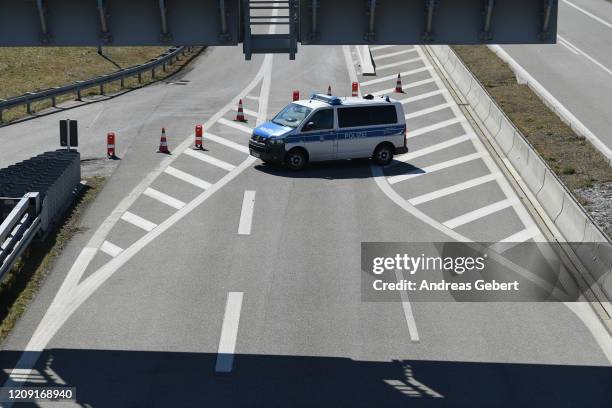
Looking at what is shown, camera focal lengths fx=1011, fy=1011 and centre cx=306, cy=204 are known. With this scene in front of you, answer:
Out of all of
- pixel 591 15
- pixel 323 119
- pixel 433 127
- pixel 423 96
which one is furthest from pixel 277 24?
pixel 591 15

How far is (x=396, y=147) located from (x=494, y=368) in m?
14.7

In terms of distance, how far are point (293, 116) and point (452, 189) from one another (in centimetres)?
571

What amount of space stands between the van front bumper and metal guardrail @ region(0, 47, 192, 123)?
1127 centimetres

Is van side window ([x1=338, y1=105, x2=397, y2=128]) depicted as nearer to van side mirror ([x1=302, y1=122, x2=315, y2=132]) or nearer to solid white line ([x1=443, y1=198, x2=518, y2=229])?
van side mirror ([x1=302, y1=122, x2=315, y2=132])

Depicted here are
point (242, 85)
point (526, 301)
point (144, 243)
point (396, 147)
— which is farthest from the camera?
point (242, 85)

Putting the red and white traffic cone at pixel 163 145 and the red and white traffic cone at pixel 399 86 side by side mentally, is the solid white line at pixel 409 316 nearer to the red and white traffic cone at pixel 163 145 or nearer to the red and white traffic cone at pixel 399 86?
the red and white traffic cone at pixel 163 145

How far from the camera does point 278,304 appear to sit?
1986 centimetres

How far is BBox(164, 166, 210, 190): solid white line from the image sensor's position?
28391 mm

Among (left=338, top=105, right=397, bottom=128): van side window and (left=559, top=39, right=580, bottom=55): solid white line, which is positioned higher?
(left=338, top=105, right=397, bottom=128): van side window

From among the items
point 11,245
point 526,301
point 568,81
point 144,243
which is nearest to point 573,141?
point 568,81

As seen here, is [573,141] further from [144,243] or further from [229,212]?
[144,243]

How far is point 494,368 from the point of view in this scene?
17297mm

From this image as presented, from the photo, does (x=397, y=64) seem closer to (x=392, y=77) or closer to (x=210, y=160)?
(x=392, y=77)

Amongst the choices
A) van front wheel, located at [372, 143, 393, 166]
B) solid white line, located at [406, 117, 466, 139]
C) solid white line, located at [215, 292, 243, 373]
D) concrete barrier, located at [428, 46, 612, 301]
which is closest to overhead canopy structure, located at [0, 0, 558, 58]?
concrete barrier, located at [428, 46, 612, 301]
